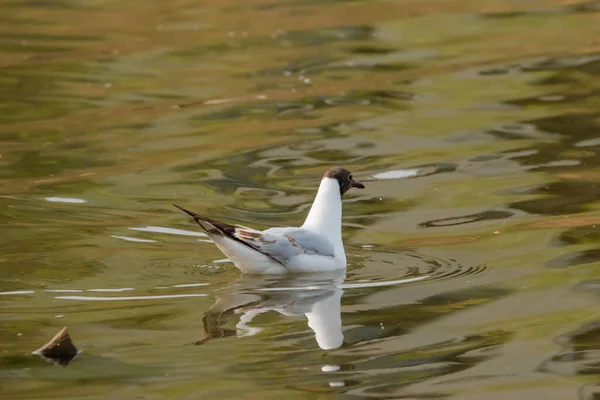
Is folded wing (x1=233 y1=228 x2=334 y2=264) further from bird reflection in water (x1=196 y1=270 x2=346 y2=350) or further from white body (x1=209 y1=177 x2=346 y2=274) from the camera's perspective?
bird reflection in water (x1=196 y1=270 x2=346 y2=350)

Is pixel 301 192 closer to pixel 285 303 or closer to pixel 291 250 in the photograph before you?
pixel 291 250

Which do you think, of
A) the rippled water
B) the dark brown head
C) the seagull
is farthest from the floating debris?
the dark brown head

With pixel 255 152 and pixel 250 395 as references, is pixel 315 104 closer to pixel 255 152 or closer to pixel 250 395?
pixel 255 152

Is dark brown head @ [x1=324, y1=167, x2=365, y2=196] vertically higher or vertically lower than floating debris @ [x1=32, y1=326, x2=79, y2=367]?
higher

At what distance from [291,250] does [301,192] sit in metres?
2.98

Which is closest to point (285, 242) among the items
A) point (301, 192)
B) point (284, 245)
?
point (284, 245)

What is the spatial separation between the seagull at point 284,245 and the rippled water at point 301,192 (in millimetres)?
131

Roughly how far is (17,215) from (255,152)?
10.9 feet

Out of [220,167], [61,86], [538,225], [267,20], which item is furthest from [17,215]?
[267,20]

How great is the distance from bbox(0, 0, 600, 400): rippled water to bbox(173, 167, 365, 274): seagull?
131 mm

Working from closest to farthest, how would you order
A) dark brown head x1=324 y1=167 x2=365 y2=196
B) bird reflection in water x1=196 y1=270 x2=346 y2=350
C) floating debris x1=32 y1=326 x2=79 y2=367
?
floating debris x1=32 y1=326 x2=79 y2=367 < bird reflection in water x1=196 y1=270 x2=346 y2=350 < dark brown head x1=324 y1=167 x2=365 y2=196

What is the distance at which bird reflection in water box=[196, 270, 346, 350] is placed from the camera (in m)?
7.67

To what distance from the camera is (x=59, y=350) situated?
279 inches

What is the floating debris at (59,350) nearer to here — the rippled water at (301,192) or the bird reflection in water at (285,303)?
the rippled water at (301,192)
